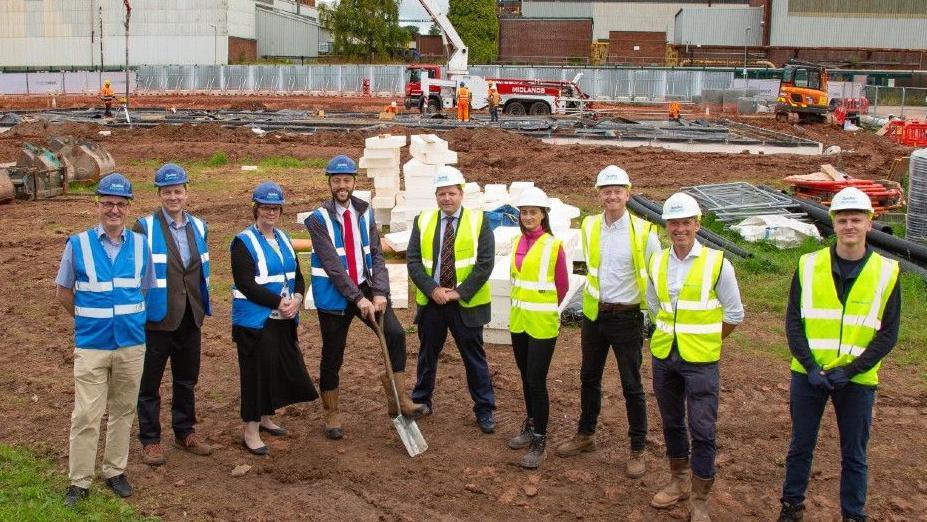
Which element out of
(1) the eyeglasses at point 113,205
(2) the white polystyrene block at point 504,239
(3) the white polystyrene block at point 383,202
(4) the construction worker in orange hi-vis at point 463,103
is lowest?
(2) the white polystyrene block at point 504,239

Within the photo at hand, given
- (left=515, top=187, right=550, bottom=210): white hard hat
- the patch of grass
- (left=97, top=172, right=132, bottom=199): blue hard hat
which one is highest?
(left=97, top=172, right=132, bottom=199): blue hard hat

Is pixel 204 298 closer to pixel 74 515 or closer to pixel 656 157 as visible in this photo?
pixel 74 515

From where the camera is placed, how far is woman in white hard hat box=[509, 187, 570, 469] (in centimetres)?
663

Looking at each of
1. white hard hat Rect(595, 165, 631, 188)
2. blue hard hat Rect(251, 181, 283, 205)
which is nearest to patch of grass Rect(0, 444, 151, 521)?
blue hard hat Rect(251, 181, 283, 205)

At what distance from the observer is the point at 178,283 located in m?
6.50

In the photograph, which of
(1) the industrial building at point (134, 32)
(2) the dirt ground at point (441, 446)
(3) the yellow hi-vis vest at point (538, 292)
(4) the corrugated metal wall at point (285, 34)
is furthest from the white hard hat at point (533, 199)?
(4) the corrugated metal wall at point (285, 34)

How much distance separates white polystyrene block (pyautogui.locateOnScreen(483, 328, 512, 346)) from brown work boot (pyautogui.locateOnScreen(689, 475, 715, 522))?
13.6 feet

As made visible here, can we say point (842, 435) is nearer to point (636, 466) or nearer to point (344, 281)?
point (636, 466)

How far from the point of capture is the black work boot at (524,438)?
6918 millimetres

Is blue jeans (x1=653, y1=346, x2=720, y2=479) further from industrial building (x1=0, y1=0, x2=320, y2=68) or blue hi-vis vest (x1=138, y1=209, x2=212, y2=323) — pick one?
industrial building (x1=0, y1=0, x2=320, y2=68)

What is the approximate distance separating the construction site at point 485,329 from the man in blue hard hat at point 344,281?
17.0 inches

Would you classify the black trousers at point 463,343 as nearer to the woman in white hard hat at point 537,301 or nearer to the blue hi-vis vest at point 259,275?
the woman in white hard hat at point 537,301

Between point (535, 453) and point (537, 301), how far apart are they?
3.49 ft

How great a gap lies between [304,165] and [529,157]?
19.4ft
